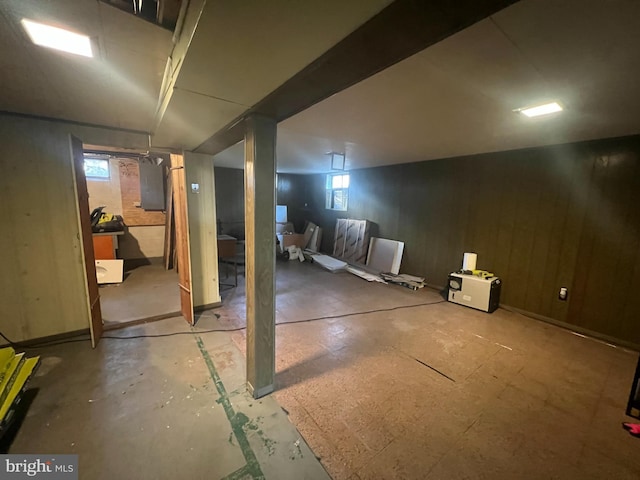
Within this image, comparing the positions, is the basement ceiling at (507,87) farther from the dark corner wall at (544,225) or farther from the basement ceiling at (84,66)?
the basement ceiling at (84,66)

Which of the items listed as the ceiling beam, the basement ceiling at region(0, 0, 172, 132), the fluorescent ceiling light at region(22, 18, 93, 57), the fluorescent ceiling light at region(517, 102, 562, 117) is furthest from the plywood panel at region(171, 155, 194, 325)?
the fluorescent ceiling light at region(517, 102, 562, 117)

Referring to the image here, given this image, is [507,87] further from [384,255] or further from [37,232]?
[37,232]

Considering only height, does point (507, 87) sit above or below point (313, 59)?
above

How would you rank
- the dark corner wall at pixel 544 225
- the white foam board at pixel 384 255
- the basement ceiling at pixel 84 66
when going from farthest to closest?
1. the white foam board at pixel 384 255
2. the dark corner wall at pixel 544 225
3. the basement ceiling at pixel 84 66

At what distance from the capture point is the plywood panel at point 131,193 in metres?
5.39

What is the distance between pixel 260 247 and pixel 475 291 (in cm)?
344

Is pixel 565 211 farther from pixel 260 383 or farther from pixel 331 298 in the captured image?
pixel 260 383

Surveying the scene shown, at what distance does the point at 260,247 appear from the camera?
1830mm

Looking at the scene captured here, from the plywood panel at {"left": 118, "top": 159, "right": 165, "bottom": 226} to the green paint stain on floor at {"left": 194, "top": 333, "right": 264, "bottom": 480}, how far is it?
182 inches

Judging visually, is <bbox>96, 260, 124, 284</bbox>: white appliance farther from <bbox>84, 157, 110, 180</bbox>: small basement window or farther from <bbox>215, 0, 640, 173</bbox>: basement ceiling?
<bbox>215, 0, 640, 173</bbox>: basement ceiling

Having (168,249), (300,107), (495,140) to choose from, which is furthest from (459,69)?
(168,249)

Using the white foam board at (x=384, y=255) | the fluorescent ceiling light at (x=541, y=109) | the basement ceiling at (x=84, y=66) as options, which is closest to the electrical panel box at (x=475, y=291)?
the white foam board at (x=384, y=255)

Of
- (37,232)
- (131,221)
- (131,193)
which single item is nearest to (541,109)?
(37,232)

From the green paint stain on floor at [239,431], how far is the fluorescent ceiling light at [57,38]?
2363 millimetres
